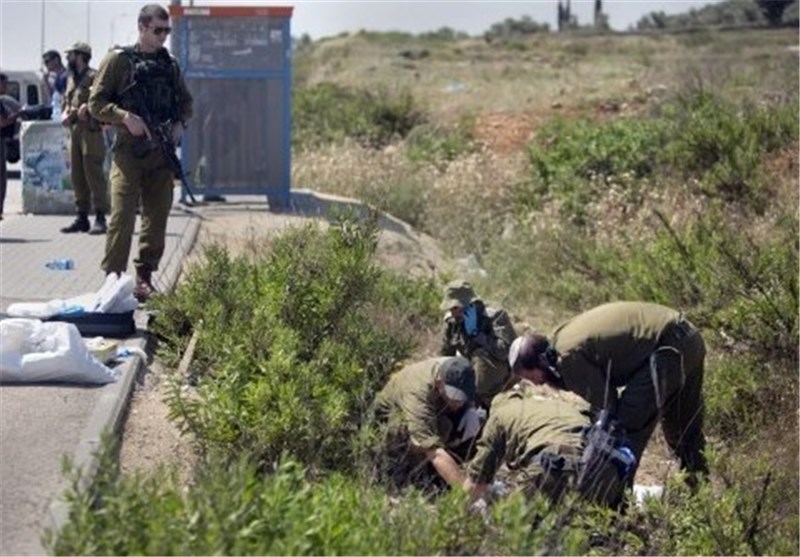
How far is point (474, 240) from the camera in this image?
18.2 m

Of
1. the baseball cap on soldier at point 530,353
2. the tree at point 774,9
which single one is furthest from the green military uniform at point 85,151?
the tree at point 774,9

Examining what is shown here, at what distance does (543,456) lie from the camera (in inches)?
310

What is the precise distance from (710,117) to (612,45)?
141 ft

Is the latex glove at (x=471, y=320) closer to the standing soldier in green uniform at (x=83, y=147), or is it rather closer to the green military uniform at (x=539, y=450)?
the green military uniform at (x=539, y=450)

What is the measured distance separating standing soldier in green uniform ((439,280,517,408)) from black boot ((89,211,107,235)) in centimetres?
489

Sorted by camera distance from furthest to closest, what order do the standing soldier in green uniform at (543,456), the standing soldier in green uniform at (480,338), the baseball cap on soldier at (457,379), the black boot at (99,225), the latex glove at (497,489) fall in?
the black boot at (99,225)
the standing soldier in green uniform at (480,338)
the baseball cap on soldier at (457,379)
the standing soldier in green uniform at (543,456)
the latex glove at (497,489)

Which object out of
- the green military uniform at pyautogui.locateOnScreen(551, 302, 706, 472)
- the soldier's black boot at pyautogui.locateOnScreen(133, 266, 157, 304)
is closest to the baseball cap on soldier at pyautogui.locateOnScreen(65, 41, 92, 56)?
the soldier's black boot at pyautogui.locateOnScreen(133, 266, 157, 304)

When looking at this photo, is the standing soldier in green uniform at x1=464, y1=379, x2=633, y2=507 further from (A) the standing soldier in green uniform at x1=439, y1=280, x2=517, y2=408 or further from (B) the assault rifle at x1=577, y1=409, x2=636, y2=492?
(A) the standing soldier in green uniform at x1=439, y1=280, x2=517, y2=408

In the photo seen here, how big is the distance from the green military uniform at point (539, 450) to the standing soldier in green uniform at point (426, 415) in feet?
0.67

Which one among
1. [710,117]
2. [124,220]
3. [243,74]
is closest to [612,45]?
[710,117]

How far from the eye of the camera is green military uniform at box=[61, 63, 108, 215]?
14164mm

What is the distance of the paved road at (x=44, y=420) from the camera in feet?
20.4

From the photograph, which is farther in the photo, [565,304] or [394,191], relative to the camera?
[394,191]

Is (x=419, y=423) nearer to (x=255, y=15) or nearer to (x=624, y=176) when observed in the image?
(x=255, y=15)
